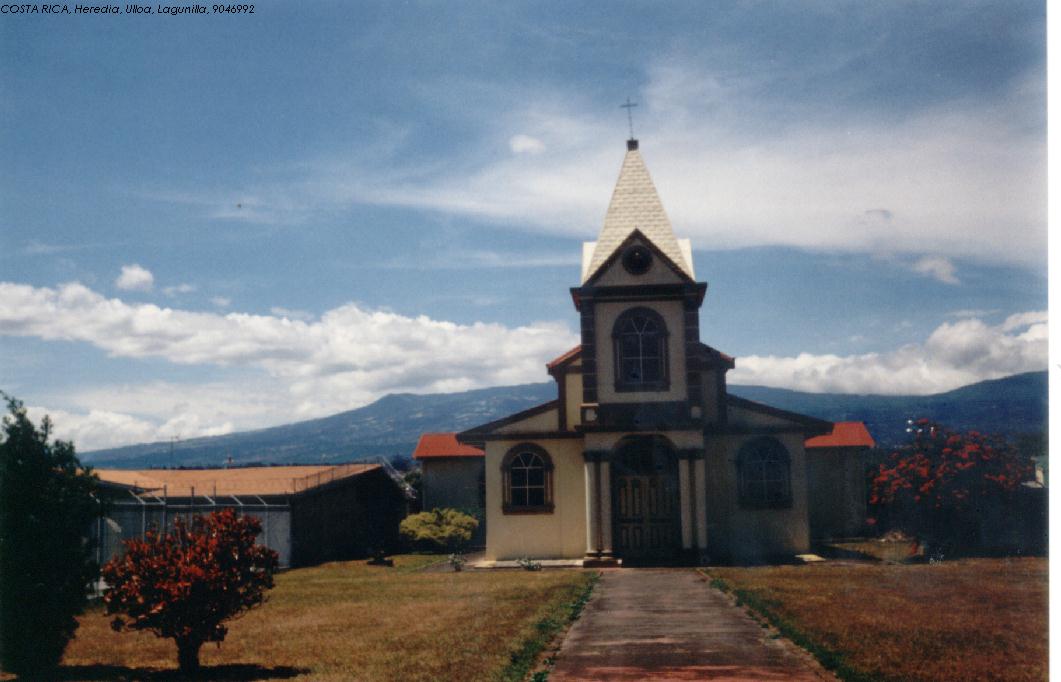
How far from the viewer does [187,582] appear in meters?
10.4

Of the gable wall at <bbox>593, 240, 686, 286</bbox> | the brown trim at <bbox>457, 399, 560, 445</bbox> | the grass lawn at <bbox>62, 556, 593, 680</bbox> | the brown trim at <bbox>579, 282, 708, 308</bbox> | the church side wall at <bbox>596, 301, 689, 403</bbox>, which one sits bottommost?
the grass lawn at <bbox>62, 556, 593, 680</bbox>

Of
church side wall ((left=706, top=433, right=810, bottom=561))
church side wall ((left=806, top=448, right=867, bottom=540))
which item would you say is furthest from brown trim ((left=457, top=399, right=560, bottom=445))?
church side wall ((left=806, top=448, right=867, bottom=540))

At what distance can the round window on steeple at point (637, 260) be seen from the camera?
24.6 meters

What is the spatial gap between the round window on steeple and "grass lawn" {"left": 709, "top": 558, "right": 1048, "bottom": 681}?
8797mm

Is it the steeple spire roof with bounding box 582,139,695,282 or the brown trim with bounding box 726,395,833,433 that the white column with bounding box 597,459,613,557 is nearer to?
the brown trim with bounding box 726,395,833,433

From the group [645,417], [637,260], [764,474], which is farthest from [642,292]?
[764,474]

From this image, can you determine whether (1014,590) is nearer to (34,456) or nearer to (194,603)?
(194,603)

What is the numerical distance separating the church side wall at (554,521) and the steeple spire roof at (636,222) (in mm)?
5370

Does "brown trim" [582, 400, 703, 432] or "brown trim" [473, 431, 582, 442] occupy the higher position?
"brown trim" [582, 400, 703, 432]

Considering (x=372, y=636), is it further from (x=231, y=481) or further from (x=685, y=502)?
(x=231, y=481)

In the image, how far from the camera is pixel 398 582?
855 inches

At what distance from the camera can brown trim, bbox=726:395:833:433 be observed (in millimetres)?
24423

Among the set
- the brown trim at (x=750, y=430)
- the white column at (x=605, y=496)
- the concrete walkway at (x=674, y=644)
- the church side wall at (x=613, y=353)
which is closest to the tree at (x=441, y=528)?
the white column at (x=605, y=496)

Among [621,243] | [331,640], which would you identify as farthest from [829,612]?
[621,243]
